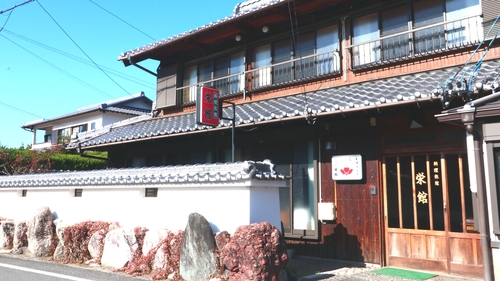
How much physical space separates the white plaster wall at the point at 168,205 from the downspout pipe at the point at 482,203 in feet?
11.3

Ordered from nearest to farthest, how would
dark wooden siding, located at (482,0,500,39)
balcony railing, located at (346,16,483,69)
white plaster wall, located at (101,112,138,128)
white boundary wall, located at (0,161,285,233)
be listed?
white boundary wall, located at (0,161,285,233), dark wooden siding, located at (482,0,500,39), balcony railing, located at (346,16,483,69), white plaster wall, located at (101,112,138,128)

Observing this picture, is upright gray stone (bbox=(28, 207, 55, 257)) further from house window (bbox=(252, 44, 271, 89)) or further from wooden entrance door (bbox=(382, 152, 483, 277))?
wooden entrance door (bbox=(382, 152, 483, 277))

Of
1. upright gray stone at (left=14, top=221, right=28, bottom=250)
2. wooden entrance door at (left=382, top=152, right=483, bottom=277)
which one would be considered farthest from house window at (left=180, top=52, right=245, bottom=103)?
upright gray stone at (left=14, top=221, right=28, bottom=250)

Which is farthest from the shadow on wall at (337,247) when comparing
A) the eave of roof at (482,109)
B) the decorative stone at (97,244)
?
the decorative stone at (97,244)

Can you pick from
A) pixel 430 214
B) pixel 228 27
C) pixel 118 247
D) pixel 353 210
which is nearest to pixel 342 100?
pixel 353 210

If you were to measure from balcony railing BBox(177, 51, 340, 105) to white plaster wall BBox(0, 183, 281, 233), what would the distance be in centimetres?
466

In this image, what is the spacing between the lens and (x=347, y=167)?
355 inches

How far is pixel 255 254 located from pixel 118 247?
3606 mm

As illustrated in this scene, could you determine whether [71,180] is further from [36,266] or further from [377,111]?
[377,111]

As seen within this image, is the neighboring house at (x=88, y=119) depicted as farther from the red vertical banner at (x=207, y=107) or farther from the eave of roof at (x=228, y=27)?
the red vertical banner at (x=207, y=107)

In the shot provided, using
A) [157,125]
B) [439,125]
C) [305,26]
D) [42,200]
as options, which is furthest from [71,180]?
[439,125]

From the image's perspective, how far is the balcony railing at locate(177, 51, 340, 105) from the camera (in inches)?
428

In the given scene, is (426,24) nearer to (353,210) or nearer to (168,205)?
(353,210)

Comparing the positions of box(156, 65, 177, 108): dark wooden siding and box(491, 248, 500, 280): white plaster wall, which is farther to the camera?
box(156, 65, 177, 108): dark wooden siding
